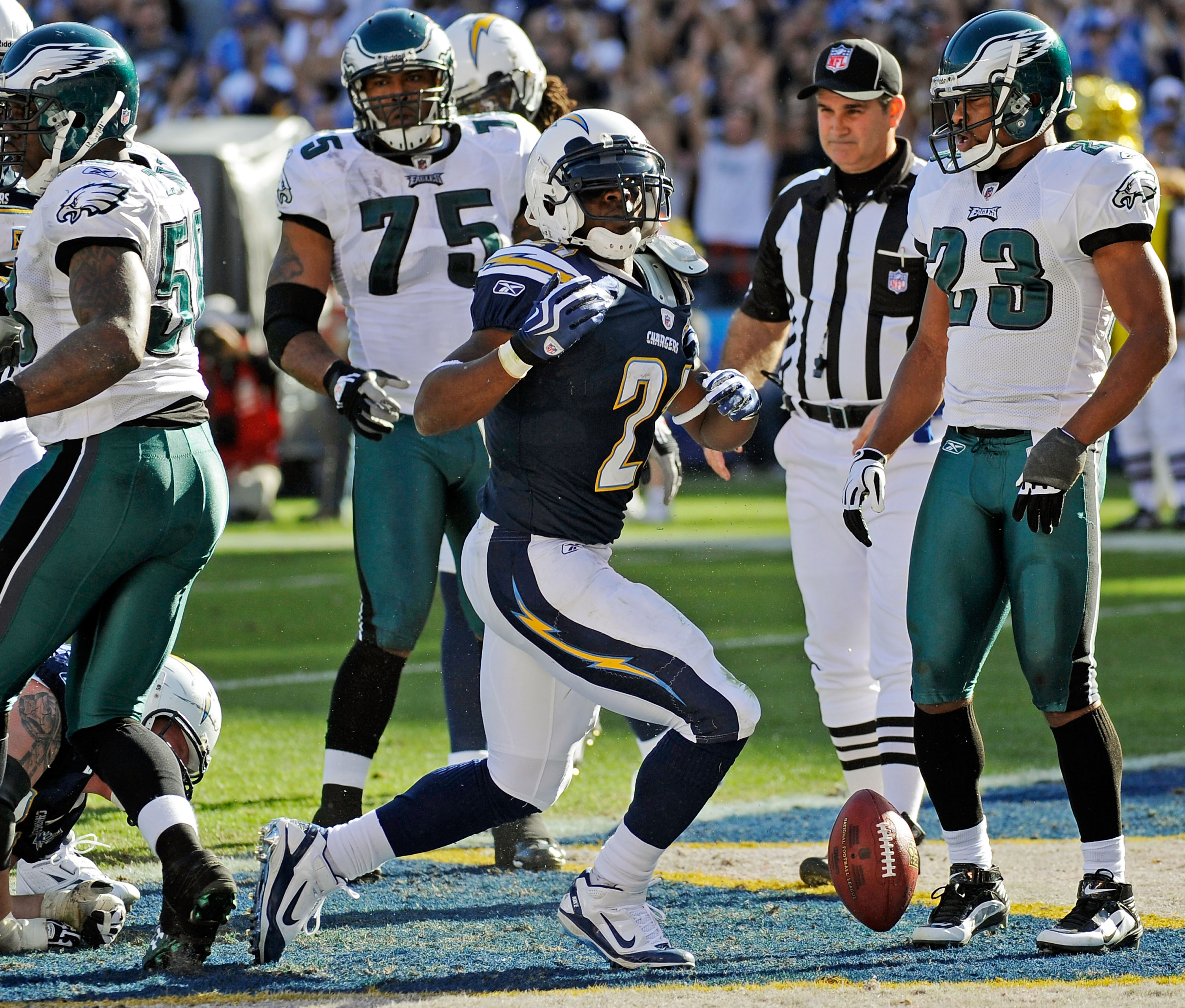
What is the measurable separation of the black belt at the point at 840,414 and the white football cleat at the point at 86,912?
231 centimetres

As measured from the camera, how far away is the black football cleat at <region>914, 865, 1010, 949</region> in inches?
149

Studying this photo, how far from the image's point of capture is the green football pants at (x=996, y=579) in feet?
12.3

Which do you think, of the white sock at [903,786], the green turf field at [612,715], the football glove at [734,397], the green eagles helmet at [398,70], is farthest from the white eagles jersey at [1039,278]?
the green turf field at [612,715]

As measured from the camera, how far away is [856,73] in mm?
4695

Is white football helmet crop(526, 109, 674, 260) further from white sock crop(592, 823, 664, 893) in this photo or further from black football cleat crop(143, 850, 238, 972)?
black football cleat crop(143, 850, 238, 972)

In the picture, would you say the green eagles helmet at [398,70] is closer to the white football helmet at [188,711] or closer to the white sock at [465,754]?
the white football helmet at [188,711]

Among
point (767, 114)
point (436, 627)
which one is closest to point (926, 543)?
point (436, 627)

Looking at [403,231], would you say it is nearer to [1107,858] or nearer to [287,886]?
[287,886]

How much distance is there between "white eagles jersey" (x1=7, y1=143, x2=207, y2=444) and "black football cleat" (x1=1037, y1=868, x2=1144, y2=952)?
2248mm

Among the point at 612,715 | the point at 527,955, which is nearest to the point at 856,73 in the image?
the point at 527,955

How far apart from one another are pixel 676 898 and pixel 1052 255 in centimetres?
182

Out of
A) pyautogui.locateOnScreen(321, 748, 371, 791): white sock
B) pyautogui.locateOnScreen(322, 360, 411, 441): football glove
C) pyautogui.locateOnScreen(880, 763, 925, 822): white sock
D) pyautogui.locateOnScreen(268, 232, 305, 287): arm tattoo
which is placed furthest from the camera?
pyautogui.locateOnScreen(268, 232, 305, 287): arm tattoo

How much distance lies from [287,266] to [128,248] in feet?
4.24

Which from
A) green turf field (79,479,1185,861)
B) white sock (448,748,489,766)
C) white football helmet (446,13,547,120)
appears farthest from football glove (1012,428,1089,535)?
white football helmet (446,13,547,120)
